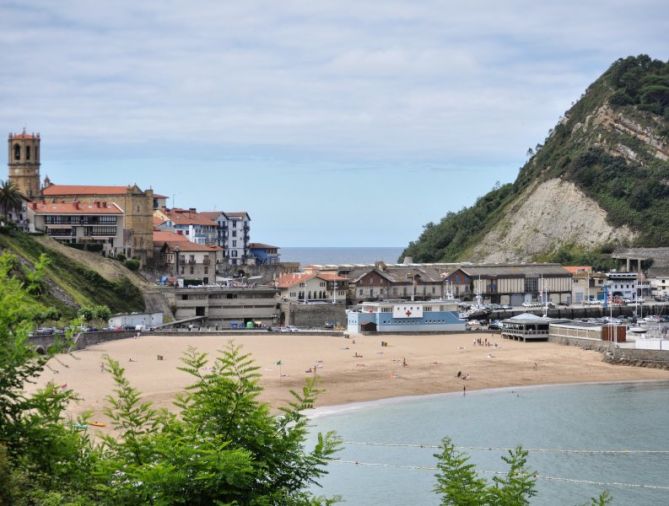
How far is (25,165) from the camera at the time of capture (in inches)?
3472

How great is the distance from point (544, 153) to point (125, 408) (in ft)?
419

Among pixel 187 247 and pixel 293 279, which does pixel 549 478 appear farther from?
pixel 187 247

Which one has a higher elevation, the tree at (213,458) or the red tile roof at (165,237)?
the red tile roof at (165,237)

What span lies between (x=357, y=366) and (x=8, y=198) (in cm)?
3127

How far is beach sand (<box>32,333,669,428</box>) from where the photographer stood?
48812 millimetres

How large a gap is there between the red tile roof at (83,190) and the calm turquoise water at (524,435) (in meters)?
45.7

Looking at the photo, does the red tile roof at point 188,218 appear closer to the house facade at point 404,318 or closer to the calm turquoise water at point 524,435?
the house facade at point 404,318

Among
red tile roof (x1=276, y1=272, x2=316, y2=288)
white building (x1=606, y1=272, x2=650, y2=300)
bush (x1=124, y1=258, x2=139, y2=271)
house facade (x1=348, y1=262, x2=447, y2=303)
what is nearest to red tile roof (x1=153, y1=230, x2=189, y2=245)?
bush (x1=124, y1=258, x2=139, y2=271)

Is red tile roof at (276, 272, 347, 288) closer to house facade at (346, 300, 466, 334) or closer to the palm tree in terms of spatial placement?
house facade at (346, 300, 466, 334)

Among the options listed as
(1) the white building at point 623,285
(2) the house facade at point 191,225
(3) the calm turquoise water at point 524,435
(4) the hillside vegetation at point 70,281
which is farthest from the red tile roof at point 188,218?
(3) the calm turquoise water at point 524,435

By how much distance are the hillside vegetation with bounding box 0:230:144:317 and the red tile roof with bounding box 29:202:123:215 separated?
5379 millimetres

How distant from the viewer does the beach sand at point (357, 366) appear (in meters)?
48.8

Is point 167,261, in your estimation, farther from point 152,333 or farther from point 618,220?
point 618,220

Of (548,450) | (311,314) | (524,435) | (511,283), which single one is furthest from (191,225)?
(548,450)
